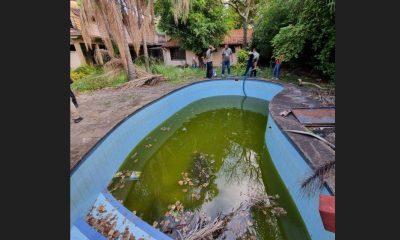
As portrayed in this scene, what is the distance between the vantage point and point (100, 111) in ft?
21.8

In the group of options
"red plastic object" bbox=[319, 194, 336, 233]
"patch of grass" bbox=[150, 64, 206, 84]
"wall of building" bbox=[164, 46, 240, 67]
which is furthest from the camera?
"wall of building" bbox=[164, 46, 240, 67]

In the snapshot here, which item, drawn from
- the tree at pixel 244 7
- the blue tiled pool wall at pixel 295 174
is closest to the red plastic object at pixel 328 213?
the blue tiled pool wall at pixel 295 174

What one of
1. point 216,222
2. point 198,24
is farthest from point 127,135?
point 198,24

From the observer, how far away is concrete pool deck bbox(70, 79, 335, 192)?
3661mm

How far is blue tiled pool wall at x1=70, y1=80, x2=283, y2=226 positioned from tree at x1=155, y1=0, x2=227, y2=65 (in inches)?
213

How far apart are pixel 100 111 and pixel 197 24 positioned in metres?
9.73

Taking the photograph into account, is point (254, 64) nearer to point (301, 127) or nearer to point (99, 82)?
point (301, 127)

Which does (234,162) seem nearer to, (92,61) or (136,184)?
(136,184)

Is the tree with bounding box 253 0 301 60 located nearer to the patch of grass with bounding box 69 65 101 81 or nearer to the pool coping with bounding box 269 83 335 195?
the pool coping with bounding box 269 83 335 195

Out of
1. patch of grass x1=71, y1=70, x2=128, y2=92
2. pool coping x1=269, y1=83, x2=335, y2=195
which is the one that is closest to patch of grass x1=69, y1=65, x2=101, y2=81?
patch of grass x1=71, y1=70, x2=128, y2=92

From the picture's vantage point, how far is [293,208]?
361cm

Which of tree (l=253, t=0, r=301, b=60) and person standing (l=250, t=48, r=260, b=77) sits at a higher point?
tree (l=253, t=0, r=301, b=60)

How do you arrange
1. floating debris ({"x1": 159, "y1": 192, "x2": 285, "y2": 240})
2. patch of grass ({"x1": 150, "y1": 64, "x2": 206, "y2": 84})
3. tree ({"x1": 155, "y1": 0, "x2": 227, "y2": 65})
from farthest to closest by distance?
tree ({"x1": 155, "y1": 0, "x2": 227, "y2": 65}) < patch of grass ({"x1": 150, "y1": 64, "x2": 206, "y2": 84}) < floating debris ({"x1": 159, "y1": 192, "x2": 285, "y2": 240})

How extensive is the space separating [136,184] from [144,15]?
27.1 ft
